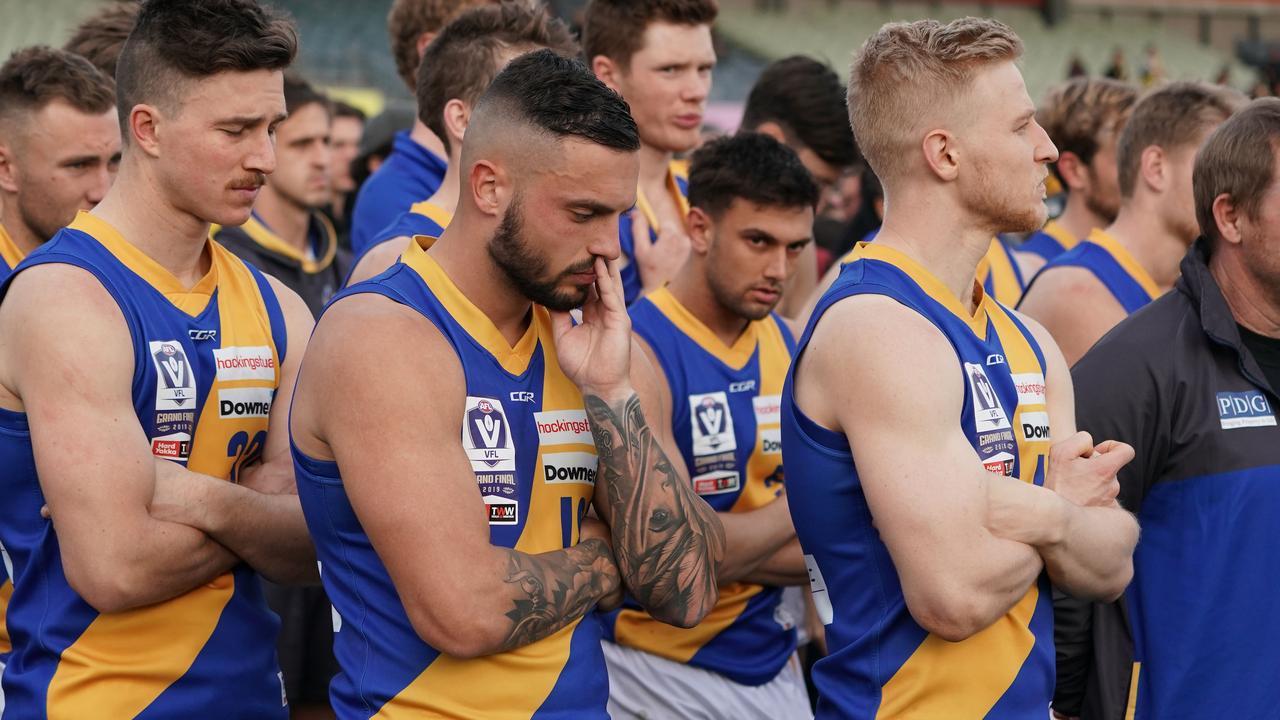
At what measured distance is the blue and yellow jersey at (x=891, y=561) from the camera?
3.31 meters

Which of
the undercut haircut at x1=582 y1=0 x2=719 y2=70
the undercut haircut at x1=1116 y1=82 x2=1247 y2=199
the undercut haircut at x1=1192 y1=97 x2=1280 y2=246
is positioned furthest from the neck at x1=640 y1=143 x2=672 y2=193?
the undercut haircut at x1=1192 y1=97 x2=1280 y2=246

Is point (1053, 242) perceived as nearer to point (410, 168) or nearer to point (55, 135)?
point (410, 168)

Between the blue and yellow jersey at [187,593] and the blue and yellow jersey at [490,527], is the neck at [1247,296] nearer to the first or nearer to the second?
the blue and yellow jersey at [490,527]

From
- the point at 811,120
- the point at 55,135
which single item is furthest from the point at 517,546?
the point at 811,120

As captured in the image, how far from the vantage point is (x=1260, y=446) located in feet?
13.2

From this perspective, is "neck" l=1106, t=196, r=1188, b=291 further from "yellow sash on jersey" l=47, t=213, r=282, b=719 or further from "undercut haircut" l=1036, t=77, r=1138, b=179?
"yellow sash on jersey" l=47, t=213, r=282, b=719

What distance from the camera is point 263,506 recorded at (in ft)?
11.8

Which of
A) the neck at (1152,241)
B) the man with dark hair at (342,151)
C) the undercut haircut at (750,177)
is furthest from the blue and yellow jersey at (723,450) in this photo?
the man with dark hair at (342,151)

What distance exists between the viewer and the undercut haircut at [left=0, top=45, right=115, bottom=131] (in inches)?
182

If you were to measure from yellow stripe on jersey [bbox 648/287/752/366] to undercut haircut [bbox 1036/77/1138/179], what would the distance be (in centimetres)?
254

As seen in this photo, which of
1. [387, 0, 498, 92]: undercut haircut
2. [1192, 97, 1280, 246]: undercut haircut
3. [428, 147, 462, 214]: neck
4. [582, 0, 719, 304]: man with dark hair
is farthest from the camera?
[387, 0, 498, 92]: undercut haircut

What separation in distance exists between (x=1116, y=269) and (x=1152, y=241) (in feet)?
0.75

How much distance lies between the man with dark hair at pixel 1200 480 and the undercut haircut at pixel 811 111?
7.90 ft

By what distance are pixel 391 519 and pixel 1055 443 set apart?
1633 mm
